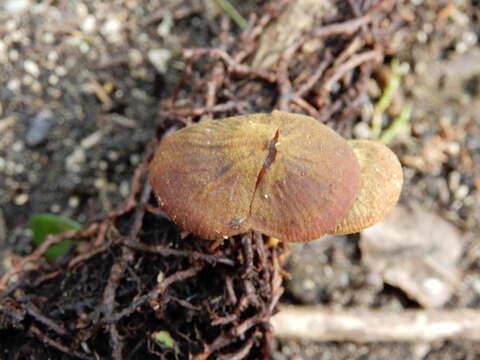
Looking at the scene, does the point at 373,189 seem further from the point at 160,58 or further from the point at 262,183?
the point at 160,58

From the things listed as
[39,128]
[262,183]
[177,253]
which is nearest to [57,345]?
[177,253]

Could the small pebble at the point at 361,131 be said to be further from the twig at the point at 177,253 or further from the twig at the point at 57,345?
the twig at the point at 57,345

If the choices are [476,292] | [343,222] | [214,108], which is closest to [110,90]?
[214,108]

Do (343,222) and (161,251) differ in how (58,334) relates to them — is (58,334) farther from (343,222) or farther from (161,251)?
(343,222)

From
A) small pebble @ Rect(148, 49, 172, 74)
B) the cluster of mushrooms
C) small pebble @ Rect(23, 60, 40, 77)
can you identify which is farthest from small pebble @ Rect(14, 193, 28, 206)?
the cluster of mushrooms

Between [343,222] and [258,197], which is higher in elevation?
[258,197]

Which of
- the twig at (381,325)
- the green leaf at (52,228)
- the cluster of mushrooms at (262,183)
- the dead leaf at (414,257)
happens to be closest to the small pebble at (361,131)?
the dead leaf at (414,257)

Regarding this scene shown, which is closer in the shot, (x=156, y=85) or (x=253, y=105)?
(x=253, y=105)
